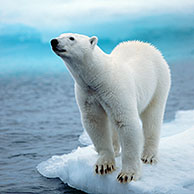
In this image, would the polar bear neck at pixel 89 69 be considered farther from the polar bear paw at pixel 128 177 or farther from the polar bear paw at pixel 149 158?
the polar bear paw at pixel 149 158

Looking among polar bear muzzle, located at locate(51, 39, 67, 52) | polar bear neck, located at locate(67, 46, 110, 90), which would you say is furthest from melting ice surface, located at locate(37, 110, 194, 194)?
polar bear muzzle, located at locate(51, 39, 67, 52)

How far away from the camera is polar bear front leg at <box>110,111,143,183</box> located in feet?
12.6

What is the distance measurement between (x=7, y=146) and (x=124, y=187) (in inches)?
156

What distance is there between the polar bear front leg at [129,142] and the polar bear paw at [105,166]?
0.80ft

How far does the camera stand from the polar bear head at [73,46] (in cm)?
359

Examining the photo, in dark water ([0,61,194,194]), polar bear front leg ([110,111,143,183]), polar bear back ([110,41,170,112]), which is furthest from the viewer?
dark water ([0,61,194,194])

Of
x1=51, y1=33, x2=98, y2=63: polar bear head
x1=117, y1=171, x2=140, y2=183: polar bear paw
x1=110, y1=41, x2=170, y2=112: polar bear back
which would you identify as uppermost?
x1=51, y1=33, x2=98, y2=63: polar bear head

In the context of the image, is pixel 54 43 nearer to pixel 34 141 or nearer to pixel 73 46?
pixel 73 46

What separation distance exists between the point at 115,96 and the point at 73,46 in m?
0.67

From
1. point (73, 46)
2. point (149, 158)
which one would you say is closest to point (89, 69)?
point (73, 46)

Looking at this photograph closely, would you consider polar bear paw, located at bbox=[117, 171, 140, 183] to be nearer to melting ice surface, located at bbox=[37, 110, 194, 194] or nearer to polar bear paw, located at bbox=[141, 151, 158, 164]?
melting ice surface, located at bbox=[37, 110, 194, 194]

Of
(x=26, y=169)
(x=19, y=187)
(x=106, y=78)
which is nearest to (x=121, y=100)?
(x=106, y=78)

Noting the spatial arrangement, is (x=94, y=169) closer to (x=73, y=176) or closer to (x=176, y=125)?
(x=73, y=176)

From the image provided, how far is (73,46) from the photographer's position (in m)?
3.64
